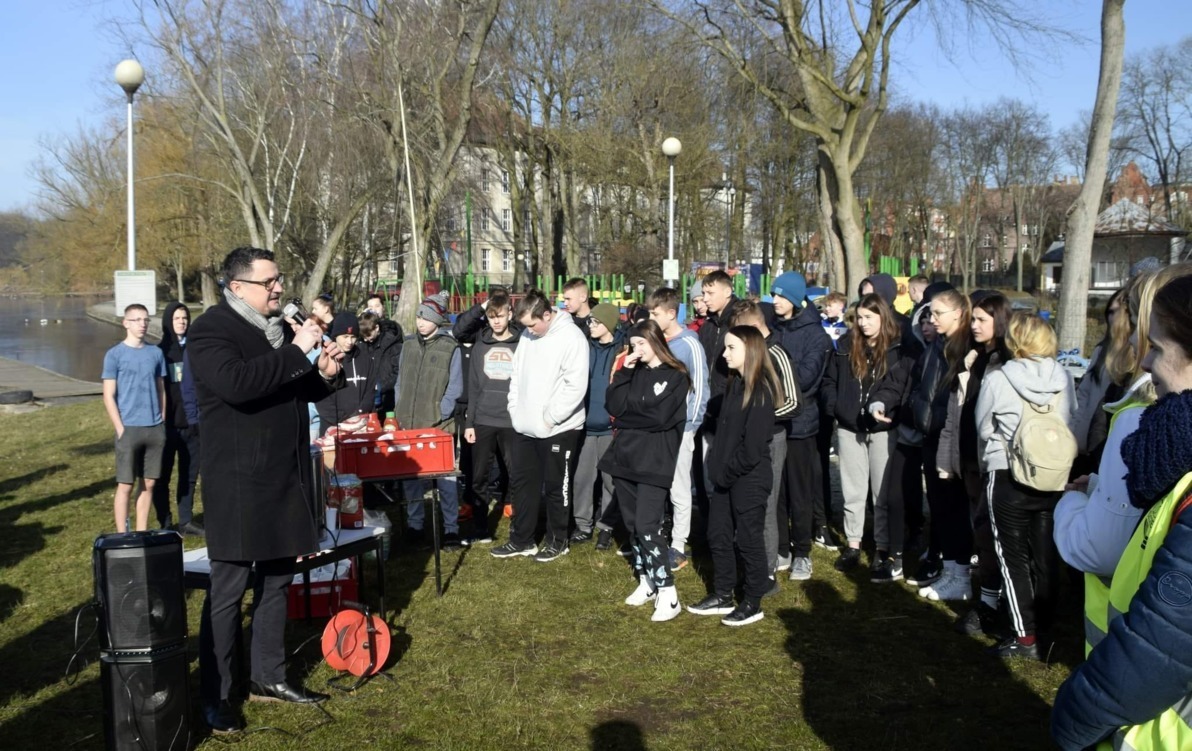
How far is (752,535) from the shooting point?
246 inches

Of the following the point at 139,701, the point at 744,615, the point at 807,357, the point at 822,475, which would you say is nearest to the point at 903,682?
the point at 744,615

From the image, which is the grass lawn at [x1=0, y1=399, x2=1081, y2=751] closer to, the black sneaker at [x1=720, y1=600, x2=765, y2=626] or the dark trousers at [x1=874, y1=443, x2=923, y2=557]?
the black sneaker at [x1=720, y1=600, x2=765, y2=626]

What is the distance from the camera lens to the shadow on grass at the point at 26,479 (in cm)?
1094

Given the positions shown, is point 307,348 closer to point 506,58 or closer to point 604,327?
point 604,327

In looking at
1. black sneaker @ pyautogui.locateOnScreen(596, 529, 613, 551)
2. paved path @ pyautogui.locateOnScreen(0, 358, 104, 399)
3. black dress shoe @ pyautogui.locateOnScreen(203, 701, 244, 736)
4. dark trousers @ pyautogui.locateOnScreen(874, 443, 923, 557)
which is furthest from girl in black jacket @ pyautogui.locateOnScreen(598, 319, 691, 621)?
paved path @ pyautogui.locateOnScreen(0, 358, 104, 399)

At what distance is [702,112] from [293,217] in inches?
568

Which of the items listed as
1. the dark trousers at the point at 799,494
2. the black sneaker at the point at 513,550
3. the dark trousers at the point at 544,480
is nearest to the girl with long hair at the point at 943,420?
the dark trousers at the point at 799,494

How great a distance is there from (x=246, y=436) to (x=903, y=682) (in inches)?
141

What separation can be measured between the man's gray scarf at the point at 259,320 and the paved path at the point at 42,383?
53.8ft

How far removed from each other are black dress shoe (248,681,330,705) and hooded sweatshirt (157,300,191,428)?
3.92 meters

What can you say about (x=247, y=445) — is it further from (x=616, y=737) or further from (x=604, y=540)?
(x=604, y=540)

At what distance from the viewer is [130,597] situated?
4328 mm

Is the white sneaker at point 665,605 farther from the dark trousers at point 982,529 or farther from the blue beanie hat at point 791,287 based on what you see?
the blue beanie hat at point 791,287

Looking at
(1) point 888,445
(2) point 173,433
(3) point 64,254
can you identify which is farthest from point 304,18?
(3) point 64,254
